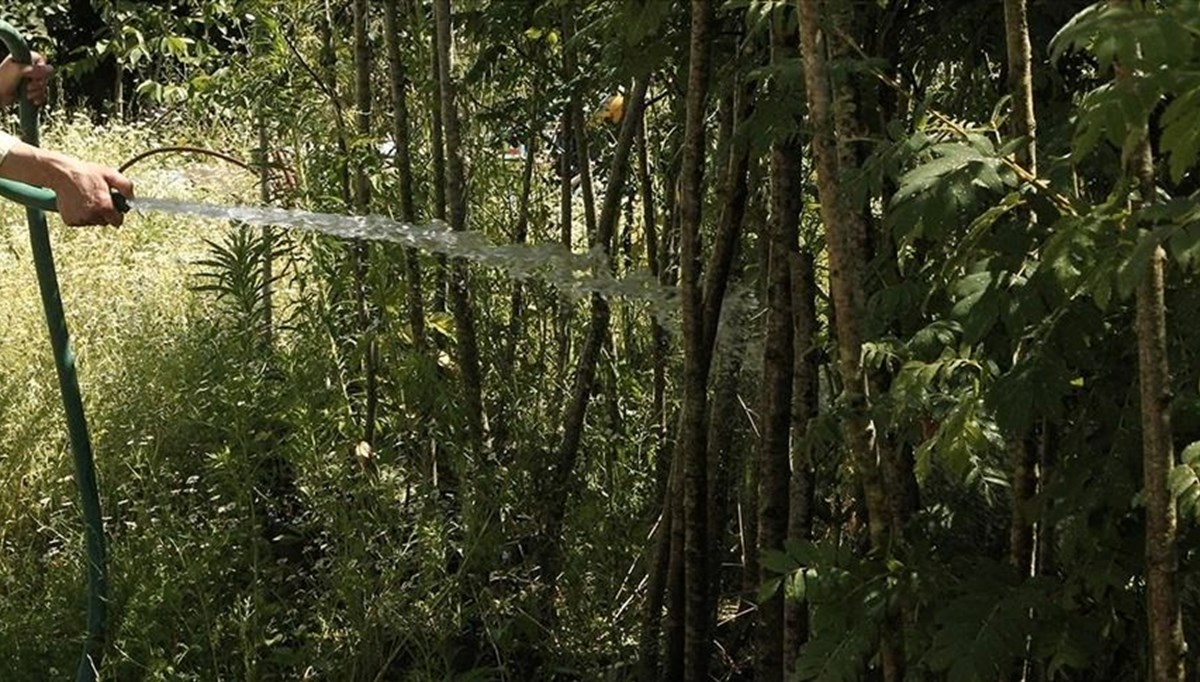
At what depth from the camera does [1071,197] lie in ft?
6.77

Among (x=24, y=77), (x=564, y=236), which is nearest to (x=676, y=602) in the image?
(x=564, y=236)

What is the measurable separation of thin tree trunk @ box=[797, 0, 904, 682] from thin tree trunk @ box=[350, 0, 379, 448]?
167 centimetres

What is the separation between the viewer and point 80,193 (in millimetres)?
3346

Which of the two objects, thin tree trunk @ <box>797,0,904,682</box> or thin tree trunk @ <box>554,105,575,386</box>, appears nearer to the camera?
thin tree trunk @ <box>797,0,904,682</box>

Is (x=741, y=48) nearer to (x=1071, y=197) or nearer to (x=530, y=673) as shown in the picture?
(x=1071, y=197)

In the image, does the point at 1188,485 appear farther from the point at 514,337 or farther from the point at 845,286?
the point at 514,337

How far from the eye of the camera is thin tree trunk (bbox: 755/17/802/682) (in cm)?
282

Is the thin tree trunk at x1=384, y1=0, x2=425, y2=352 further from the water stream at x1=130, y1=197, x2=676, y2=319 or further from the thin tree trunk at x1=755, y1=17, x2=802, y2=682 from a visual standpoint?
the thin tree trunk at x1=755, y1=17, x2=802, y2=682

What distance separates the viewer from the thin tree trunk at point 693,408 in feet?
10.1

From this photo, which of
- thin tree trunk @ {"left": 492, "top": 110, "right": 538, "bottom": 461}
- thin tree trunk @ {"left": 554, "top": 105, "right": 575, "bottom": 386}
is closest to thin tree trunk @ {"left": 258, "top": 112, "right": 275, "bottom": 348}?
thin tree trunk @ {"left": 492, "top": 110, "right": 538, "bottom": 461}

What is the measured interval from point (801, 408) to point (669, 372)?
1379 mm

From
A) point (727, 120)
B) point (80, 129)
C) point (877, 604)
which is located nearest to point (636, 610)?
point (727, 120)

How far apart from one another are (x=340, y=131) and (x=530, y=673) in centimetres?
141

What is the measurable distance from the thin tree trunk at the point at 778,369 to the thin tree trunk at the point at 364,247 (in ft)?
3.80
